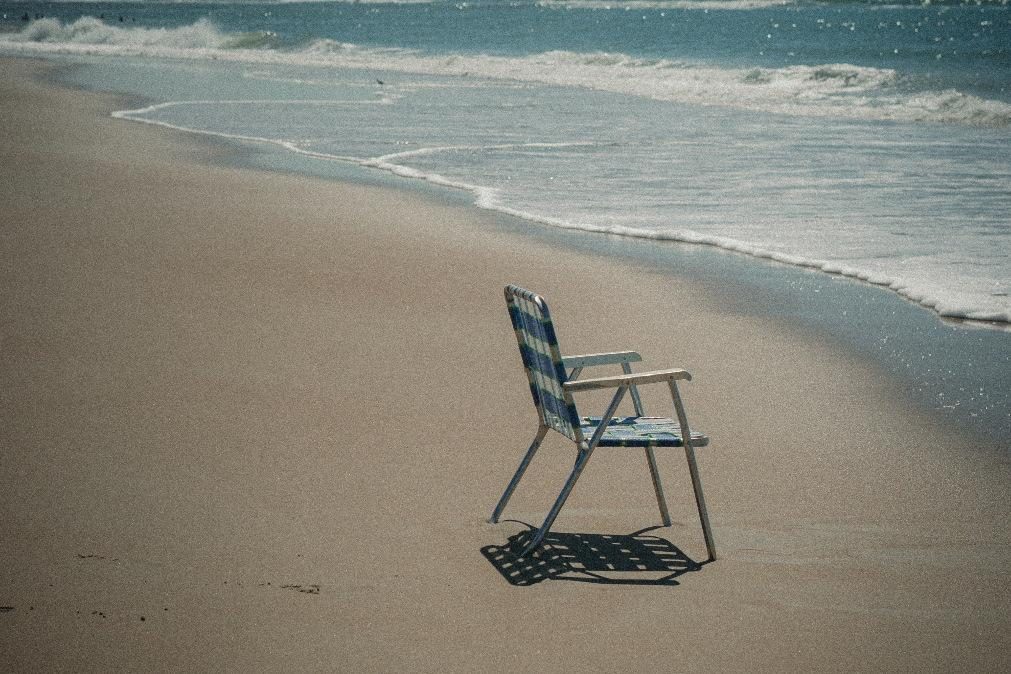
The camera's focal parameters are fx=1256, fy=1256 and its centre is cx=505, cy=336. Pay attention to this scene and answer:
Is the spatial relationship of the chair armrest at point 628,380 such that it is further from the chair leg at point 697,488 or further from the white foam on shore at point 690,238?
the white foam on shore at point 690,238

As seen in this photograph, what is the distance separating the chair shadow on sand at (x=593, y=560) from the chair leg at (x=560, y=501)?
50mm

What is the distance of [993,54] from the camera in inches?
1858

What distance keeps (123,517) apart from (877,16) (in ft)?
335

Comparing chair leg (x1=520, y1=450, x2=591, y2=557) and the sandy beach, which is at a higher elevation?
chair leg (x1=520, y1=450, x2=591, y2=557)

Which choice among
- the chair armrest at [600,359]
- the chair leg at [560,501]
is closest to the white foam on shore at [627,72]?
the chair armrest at [600,359]

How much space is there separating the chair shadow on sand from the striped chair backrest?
1.49ft

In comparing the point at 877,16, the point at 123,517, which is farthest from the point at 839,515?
the point at 877,16

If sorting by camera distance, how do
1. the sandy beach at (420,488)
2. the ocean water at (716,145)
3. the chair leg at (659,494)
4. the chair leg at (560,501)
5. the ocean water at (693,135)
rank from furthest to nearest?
the ocean water at (693,135) → the ocean water at (716,145) → the chair leg at (659,494) → the chair leg at (560,501) → the sandy beach at (420,488)

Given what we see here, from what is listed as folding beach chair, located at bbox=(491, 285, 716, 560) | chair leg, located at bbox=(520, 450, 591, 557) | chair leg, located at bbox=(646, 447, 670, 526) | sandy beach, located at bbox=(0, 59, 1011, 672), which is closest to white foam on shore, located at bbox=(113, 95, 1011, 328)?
sandy beach, located at bbox=(0, 59, 1011, 672)

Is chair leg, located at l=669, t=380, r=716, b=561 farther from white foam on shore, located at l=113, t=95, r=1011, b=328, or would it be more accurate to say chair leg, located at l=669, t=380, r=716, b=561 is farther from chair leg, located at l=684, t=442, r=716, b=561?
white foam on shore, located at l=113, t=95, r=1011, b=328

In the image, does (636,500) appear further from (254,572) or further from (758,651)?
(254,572)

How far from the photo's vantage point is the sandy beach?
13.5 feet

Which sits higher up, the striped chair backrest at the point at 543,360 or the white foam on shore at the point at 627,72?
the striped chair backrest at the point at 543,360

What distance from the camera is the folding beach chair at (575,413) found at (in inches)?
182
